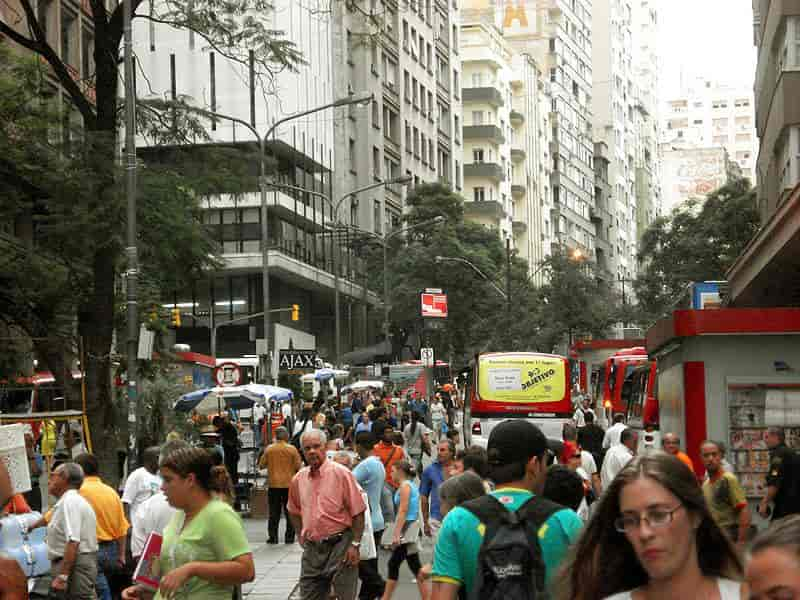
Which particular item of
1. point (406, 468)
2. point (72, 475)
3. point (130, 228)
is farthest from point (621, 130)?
point (72, 475)

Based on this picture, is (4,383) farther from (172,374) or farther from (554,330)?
(554,330)

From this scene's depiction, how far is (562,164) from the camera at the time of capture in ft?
456

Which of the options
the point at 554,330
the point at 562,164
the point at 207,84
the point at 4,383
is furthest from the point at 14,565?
the point at 562,164

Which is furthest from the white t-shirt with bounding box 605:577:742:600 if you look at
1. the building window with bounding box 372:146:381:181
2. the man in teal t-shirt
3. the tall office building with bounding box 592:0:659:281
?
the tall office building with bounding box 592:0:659:281

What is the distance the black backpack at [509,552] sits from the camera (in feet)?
19.0

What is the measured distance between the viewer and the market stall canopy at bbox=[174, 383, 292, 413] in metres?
32.2

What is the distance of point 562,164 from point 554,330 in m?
58.2

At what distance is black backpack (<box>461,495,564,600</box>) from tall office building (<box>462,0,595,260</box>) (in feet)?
422

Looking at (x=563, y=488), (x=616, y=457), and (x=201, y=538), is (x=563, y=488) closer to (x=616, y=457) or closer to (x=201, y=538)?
(x=201, y=538)

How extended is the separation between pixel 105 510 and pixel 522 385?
80.2 ft

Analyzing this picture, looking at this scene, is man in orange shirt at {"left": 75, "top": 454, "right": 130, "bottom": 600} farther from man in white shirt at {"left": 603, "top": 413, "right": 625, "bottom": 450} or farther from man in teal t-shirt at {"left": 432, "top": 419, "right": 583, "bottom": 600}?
man in white shirt at {"left": 603, "top": 413, "right": 625, "bottom": 450}

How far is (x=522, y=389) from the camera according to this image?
117ft

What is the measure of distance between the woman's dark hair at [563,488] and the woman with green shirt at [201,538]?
8.07 ft

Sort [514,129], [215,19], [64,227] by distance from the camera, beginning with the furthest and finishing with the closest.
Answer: [514,129]
[215,19]
[64,227]
